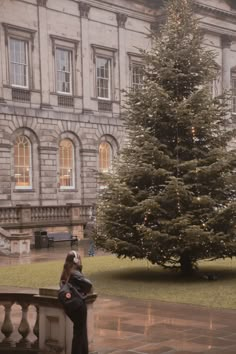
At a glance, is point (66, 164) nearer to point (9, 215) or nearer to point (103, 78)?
point (103, 78)

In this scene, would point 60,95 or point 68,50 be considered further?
point 68,50

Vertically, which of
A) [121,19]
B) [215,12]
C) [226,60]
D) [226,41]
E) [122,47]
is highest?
[215,12]

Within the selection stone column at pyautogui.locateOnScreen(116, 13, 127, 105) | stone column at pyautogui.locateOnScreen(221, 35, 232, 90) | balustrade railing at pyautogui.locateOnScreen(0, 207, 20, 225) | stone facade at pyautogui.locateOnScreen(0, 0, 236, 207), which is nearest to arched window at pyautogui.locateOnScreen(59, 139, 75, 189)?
stone facade at pyautogui.locateOnScreen(0, 0, 236, 207)

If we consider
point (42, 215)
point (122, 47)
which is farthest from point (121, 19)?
point (42, 215)

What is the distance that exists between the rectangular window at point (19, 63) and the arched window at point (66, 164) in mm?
4690

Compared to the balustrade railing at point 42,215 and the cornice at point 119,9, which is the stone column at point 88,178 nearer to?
the balustrade railing at point 42,215

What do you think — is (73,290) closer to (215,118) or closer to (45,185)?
(215,118)

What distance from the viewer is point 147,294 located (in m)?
15.2

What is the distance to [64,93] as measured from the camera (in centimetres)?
4050

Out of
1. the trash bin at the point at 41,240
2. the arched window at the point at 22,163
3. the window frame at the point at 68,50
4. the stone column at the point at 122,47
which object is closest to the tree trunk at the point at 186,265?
the trash bin at the point at 41,240

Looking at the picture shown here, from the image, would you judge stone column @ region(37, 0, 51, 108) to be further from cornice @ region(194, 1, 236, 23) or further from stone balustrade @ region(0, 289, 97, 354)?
stone balustrade @ region(0, 289, 97, 354)

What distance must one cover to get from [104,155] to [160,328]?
105ft

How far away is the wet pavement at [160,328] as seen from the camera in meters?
9.75

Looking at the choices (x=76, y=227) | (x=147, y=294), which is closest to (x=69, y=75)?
(x=76, y=227)
